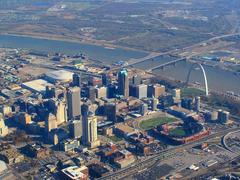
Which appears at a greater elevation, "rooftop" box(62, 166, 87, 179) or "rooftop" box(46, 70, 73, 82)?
"rooftop" box(46, 70, 73, 82)

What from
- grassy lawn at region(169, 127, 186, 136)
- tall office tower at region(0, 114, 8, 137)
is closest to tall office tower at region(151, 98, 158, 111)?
grassy lawn at region(169, 127, 186, 136)

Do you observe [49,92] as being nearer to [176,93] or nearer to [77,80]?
[77,80]

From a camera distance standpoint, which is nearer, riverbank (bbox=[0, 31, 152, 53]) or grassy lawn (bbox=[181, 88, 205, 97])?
grassy lawn (bbox=[181, 88, 205, 97])

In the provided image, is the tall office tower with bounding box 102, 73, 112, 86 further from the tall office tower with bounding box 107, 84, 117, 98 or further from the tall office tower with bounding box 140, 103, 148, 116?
the tall office tower with bounding box 140, 103, 148, 116

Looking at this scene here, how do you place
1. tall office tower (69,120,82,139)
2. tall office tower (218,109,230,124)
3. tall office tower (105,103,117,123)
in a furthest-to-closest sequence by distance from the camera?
tall office tower (105,103,117,123) → tall office tower (218,109,230,124) → tall office tower (69,120,82,139)

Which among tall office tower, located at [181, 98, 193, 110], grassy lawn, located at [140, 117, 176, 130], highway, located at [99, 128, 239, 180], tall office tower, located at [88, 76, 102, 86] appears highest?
tall office tower, located at [88, 76, 102, 86]

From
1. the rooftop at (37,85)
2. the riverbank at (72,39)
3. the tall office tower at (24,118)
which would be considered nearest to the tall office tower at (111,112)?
the tall office tower at (24,118)
